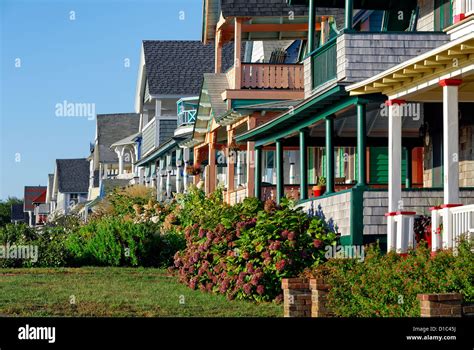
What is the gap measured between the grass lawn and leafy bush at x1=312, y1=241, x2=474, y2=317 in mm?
1753

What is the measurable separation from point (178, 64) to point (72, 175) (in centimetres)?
4897

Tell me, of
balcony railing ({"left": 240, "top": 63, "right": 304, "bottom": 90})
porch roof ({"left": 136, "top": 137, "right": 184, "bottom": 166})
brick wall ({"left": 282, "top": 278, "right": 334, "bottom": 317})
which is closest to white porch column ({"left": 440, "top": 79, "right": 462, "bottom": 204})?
brick wall ({"left": 282, "top": 278, "right": 334, "bottom": 317})

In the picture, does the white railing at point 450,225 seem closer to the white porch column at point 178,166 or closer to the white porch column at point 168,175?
the white porch column at point 178,166

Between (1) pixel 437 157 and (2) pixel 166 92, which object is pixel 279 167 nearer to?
(1) pixel 437 157

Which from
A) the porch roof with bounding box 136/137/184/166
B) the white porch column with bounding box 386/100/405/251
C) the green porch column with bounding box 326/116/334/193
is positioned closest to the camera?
the white porch column with bounding box 386/100/405/251

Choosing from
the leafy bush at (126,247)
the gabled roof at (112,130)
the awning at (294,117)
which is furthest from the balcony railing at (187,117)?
the gabled roof at (112,130)

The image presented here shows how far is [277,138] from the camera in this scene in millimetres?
25922

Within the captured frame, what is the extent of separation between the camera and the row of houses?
59.3 ft

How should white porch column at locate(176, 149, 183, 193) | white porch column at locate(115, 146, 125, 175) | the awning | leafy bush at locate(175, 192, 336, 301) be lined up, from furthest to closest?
white porch column at locate(115, 146, 125, 175), white porch column at locate(176, 149, 183, 193), the awning, leafy bush at locate(175, 192, 336, 301)

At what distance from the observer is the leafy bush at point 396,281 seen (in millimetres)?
13250

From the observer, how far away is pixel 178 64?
4856 cm

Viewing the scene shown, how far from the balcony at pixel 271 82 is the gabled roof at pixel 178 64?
16.8 m

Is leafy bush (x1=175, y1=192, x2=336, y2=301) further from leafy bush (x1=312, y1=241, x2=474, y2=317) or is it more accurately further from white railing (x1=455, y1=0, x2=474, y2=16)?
white railing (x1=455, y1=0, x2=474, y2=16)
